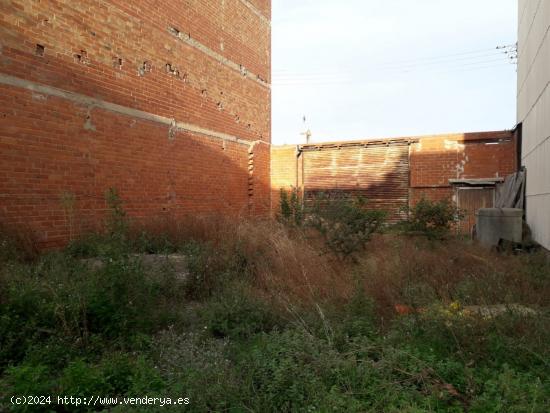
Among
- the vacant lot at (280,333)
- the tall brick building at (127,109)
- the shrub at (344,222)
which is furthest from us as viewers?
the shrub at (344,222)

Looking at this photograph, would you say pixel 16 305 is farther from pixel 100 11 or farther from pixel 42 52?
pixel 100 11

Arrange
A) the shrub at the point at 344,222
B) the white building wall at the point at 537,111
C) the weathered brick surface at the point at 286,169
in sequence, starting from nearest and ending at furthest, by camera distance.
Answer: the shrub at the point at 344,222, the white building wall at the point at 537,111, the weathered brick surface at the point at 286,169

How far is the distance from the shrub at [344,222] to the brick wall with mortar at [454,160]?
5.75 meters

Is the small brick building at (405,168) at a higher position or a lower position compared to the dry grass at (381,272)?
higher

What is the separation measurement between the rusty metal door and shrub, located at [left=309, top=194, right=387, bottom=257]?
668 cm

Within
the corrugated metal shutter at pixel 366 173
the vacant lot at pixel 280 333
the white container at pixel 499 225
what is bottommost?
the vacant lot at pixel 280 333

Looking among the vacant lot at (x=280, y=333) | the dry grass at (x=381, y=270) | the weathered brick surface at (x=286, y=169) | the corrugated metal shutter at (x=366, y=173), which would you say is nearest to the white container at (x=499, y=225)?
the dry grass at (x=381, y=270)

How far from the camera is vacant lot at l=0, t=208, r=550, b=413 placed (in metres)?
2.62

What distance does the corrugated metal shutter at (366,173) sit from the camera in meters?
13.7

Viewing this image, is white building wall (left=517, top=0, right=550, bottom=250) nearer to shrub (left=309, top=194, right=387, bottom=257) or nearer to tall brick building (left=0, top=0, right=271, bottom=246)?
shrub (left=309, top=194, right=387, bottom=257)

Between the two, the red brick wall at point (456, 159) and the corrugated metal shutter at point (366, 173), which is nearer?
the red brick wall at point (456, 159)

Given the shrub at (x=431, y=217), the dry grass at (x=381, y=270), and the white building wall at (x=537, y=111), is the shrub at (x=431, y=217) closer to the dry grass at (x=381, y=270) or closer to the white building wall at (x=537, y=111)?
the dry grass at (x=381, y=270)

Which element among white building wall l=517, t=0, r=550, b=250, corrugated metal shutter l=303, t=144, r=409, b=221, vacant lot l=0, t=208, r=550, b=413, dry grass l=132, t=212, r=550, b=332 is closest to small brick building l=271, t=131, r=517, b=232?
corrugated metal shutter l=303, t=144, r=409, b=221

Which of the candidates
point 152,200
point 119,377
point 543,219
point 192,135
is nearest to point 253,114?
point 192,135
